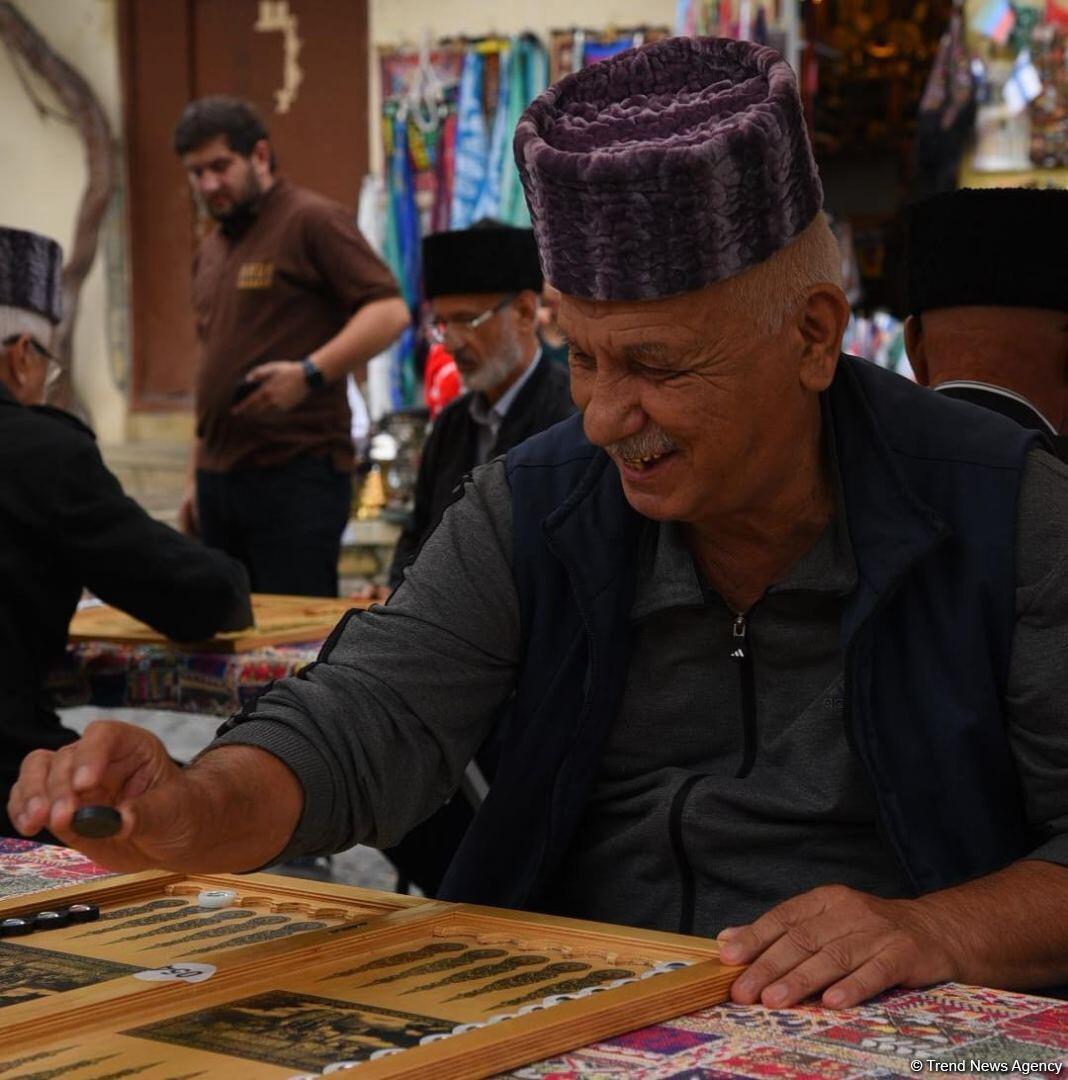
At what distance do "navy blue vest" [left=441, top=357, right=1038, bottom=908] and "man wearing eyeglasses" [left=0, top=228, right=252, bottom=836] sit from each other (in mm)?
1348

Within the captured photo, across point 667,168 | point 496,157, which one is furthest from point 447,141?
point 667,168

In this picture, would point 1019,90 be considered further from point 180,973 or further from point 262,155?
point 180,973

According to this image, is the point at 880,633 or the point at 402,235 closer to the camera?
the point at 880,633

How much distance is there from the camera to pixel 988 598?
188 centimetres

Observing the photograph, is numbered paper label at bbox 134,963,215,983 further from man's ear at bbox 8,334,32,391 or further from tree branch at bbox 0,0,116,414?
tree branch at bbox 0,0,116,414

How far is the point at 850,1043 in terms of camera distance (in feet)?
4.62

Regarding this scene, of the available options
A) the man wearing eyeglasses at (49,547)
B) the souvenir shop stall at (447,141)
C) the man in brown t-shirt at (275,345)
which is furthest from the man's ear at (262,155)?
the souvenir shop stall at (447,141)

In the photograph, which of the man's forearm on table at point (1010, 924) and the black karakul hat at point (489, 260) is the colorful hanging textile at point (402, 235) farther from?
the man's forearm on table at point (1010, 924)

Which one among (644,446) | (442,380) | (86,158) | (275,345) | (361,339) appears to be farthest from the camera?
(86,158)

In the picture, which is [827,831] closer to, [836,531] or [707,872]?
[707,872]

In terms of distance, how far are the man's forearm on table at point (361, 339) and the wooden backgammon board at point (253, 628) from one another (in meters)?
1.28

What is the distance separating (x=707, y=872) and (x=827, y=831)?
138 mm

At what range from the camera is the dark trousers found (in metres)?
5.46

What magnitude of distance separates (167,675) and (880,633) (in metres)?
2.12
